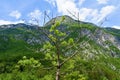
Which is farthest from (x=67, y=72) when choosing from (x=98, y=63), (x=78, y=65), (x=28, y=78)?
(x=28, y=78)

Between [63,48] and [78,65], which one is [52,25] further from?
[78,65]

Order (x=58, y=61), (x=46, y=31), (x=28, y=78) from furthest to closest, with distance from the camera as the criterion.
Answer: (x=28, y=78), (x=46, y=31), (x=58, y=61)

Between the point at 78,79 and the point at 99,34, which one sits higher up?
the point at 99,34

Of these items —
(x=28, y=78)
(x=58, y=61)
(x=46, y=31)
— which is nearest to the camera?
(x=58, y=61)

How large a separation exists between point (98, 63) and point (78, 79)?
5.32 ft

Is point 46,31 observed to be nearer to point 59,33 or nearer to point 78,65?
point 59,33

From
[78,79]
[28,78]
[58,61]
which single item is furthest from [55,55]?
[28,78]

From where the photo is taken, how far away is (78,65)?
19250 millimetres

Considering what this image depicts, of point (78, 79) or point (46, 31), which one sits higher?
point (46, 31)

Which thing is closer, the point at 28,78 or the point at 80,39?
the point at 80,39

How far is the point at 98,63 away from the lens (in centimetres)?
1881

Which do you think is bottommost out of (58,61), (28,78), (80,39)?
(28,78)

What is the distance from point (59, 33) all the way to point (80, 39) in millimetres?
1428

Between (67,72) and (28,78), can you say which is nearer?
(67,72)
